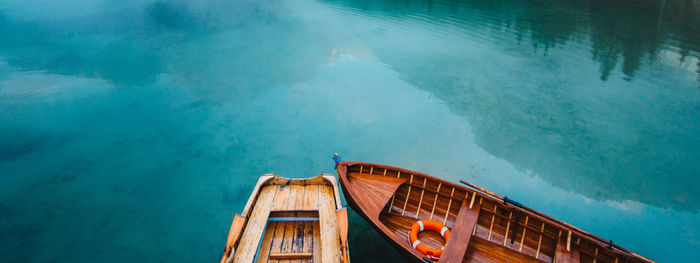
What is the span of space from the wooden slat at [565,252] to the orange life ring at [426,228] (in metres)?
1.64

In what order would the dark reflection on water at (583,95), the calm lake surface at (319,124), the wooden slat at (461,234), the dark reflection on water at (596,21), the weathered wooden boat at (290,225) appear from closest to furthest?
the weathered wooden boat at (290,225) < the wooden slat at (461,234) < the calm lake surface at (319,124) < the dark reflection on water at (583,95) < the dark reflection on water at (596,21)

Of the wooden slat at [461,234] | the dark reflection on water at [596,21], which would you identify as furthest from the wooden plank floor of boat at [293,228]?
the dark reflection on water at [596,21]

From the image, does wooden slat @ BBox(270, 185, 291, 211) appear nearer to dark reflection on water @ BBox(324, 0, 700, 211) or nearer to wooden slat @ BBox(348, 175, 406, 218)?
wooden slat @ BBox(348, 175, 406, 218)

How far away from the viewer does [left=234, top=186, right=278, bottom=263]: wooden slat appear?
14.9ft

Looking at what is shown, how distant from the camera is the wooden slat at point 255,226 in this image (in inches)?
179

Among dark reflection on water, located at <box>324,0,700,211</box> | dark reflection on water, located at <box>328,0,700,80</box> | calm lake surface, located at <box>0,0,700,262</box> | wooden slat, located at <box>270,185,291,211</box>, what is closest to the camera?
wooden slat, located at <box>270,185,291,211</box>

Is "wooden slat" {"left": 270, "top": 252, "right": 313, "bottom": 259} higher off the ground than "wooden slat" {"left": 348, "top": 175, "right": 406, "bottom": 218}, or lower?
lower

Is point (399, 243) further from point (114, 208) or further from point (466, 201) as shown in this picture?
point (114, 208)

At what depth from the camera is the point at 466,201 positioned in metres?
5.73

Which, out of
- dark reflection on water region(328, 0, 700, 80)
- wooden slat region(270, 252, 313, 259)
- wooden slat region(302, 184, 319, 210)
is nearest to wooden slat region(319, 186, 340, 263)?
wooden slat region(302, 184, 319, 210)

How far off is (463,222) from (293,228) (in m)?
2.90

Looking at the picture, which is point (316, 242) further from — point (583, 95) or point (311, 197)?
point (583, 95)

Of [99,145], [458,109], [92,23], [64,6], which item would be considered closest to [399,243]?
[458,109]

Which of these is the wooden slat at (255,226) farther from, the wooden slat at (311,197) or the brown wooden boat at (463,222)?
the brown wooden boat at (463,222)
